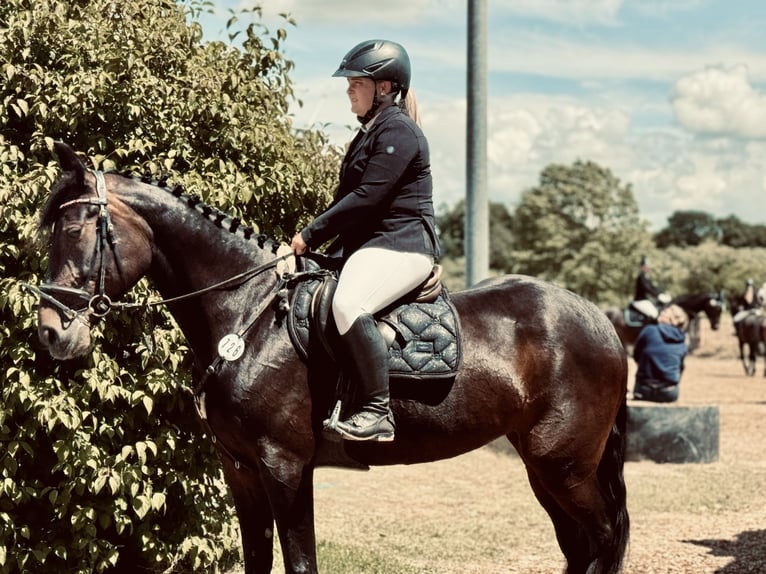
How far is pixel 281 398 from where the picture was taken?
4.34 m

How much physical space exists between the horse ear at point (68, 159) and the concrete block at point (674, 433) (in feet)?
27.8

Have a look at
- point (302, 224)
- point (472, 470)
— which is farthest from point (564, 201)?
point (302, 224)

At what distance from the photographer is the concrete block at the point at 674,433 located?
36.8ft

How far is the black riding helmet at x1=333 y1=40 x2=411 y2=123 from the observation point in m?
4.39

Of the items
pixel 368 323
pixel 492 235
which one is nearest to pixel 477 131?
pixel 368 323

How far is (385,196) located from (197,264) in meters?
0.95

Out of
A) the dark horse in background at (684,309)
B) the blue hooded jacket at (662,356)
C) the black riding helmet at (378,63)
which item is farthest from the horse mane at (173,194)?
the dark horse in background at (684,309)

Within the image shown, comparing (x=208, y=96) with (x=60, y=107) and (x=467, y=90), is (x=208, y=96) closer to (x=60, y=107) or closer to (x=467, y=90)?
(x=60, y=107)

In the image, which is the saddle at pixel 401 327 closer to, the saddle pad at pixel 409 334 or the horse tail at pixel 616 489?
the saddle pad at pixel 409 334

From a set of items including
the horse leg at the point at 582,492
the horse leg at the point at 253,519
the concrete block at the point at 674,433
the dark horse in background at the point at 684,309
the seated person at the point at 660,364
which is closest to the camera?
the horse leg at the point at 253,519

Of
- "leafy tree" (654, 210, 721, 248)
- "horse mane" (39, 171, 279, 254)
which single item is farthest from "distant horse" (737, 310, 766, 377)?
"leafy tree" (654, 210, 721, 248)

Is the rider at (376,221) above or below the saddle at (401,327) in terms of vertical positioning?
above

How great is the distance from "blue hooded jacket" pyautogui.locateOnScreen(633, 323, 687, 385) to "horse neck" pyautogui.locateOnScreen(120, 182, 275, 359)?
27.8 ft

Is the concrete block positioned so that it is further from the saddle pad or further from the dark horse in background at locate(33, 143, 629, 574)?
the saddle pad
